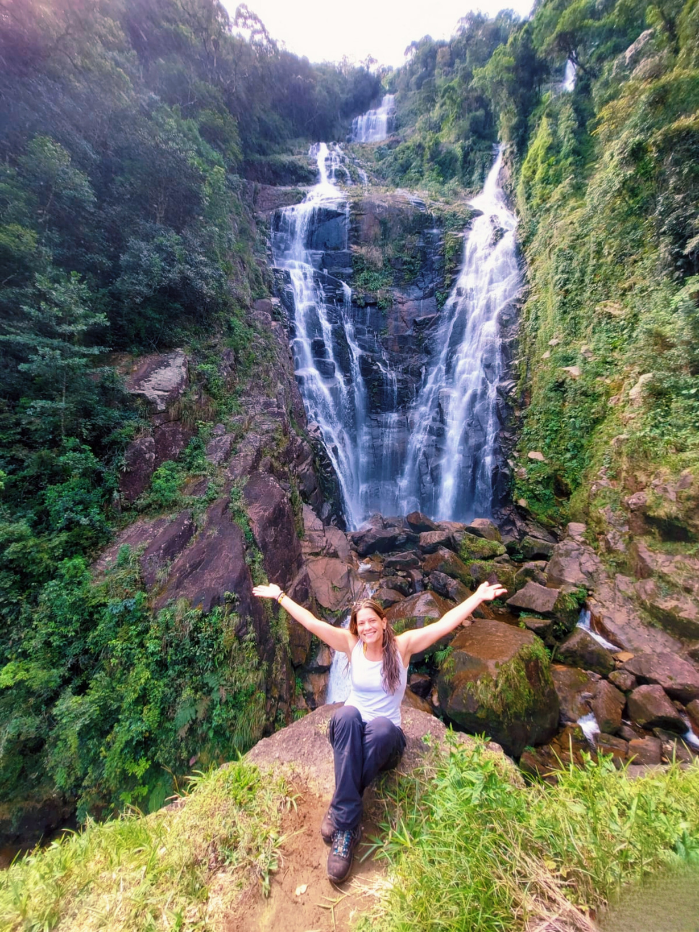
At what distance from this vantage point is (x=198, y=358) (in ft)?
26.8

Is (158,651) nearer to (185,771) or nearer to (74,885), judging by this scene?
(185,771)

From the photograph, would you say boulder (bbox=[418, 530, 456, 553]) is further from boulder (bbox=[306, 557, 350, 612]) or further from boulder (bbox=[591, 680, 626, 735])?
boulder (bbox=[591, 680, 626, 735])

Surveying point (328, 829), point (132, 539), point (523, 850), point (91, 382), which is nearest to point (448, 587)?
point (328, 829)

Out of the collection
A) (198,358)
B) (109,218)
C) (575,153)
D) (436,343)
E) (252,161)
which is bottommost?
(198,358)

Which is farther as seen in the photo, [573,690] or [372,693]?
[573,690]

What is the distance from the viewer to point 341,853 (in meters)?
2.10

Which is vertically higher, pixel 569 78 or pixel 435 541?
pixel 569 78

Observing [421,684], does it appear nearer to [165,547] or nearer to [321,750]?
[321,750]

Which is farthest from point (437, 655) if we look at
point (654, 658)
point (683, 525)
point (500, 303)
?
point (500, 303)

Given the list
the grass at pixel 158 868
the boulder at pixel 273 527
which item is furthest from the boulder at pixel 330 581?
the grass at pixel 158 868

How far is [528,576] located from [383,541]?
3.58m

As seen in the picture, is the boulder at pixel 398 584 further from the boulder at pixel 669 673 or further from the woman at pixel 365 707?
the woman at pixel 365 707

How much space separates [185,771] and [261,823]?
2828 millimetres

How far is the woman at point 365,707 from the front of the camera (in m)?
2.22
